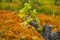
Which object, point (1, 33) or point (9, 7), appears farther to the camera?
point (9, 7)

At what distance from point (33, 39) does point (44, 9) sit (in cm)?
1886

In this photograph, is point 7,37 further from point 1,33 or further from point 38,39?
point 38,39

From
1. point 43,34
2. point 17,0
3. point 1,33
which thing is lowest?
point 17,0

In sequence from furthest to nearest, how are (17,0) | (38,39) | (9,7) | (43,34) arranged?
(17,0), (9,7), (43,34), (38,39)

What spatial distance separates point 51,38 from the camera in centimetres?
1473

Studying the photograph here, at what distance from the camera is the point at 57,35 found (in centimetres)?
1489

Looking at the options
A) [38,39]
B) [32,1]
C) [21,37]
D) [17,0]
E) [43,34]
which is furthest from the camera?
[17,0]

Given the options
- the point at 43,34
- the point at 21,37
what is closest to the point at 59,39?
the point at 43,34

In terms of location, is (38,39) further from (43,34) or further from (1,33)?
(1,33)

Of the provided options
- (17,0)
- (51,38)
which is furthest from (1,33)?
(17,0)

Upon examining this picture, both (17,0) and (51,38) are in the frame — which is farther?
(17,0)

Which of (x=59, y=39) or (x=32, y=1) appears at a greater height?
(x=59, y=39)

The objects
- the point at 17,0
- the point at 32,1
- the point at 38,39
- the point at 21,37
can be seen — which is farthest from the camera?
the point at 17,0

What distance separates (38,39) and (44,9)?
17.9 meters
